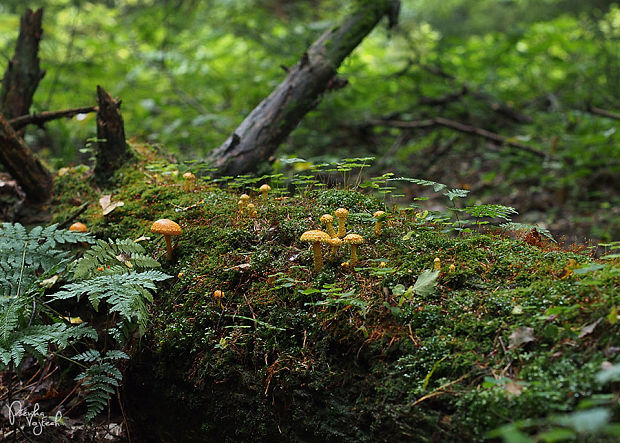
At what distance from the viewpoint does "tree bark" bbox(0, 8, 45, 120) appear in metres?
5.34

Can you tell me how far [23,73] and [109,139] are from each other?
2.04 m

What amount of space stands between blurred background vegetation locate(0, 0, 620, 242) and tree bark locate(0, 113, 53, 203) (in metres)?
3.10

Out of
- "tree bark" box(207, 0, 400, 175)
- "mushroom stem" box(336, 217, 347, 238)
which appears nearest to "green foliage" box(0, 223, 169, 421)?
"mushroom stem" box(336, 217, 347, 238)

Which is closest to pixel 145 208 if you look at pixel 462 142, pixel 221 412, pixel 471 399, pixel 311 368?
pixel 221 412

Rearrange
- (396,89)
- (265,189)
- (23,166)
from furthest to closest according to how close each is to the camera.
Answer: (396,89) < (23,166) < (265,189)

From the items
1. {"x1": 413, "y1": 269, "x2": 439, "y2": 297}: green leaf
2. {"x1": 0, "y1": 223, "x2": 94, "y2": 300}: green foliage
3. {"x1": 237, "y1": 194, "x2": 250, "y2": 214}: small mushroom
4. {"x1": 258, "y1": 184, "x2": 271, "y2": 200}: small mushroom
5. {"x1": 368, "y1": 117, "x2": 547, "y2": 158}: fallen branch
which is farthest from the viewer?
{"x1": 368, "y1": 117, "x2": 547, "y2": 158}: fallen branch

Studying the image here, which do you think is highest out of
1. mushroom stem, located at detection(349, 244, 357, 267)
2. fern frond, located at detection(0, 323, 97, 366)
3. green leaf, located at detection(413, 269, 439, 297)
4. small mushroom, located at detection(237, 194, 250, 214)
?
green leaf, located at detection(413, 269, 439, 297)

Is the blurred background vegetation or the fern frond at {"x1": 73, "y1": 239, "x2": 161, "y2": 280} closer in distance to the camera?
the fern frond at {"x1": 73, "y1": 239, "x2": 161, "y2": 280}

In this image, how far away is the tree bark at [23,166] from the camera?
409cm

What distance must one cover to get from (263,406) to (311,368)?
0.34 metres

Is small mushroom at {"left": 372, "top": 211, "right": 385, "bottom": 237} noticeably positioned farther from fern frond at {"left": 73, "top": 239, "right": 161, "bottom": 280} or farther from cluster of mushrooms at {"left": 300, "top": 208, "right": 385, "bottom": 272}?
fern frond at {"left": 73, "top": 239, "right": 161, "bottom": 280}

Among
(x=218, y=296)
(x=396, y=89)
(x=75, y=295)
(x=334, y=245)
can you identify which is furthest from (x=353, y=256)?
(x=396, y=89)

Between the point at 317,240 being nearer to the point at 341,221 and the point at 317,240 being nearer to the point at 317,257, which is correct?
the point at 317,257

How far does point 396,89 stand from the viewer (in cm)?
937
